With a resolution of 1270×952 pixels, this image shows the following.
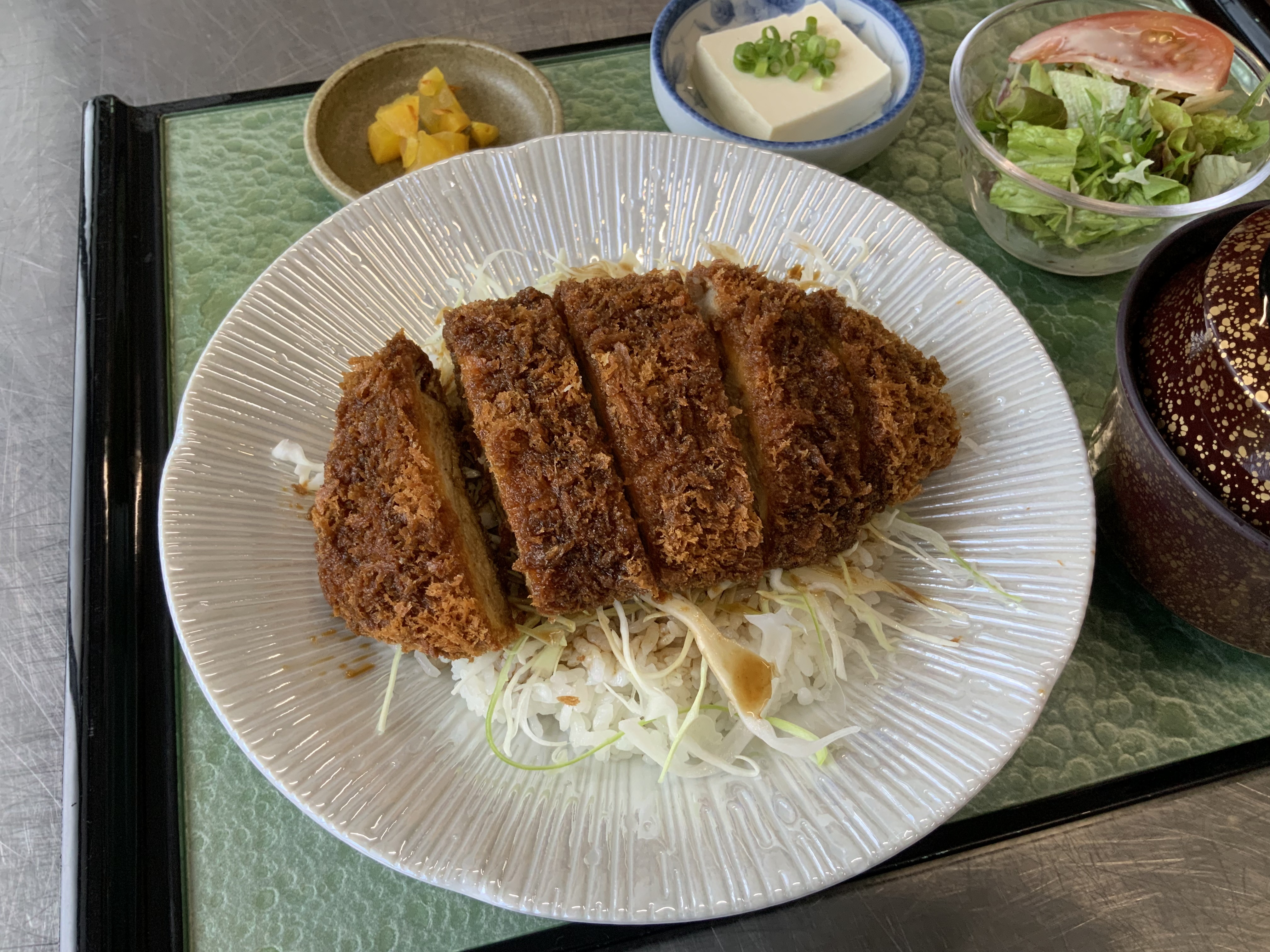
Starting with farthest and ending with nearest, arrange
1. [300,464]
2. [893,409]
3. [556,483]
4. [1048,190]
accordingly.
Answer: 1. [1048,190]
2. [300,464]
3. [893,409]
4. [556,483]

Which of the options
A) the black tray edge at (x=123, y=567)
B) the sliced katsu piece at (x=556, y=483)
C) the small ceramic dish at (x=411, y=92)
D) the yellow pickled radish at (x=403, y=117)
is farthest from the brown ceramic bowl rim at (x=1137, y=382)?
the black tray edge at (x=123, y=567)

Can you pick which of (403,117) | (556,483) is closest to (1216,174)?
(556,483)

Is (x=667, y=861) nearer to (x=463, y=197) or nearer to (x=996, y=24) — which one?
(x=463, y=197)

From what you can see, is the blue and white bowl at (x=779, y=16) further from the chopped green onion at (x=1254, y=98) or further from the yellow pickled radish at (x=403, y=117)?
the chopped green onion at (x=1254, y=98)

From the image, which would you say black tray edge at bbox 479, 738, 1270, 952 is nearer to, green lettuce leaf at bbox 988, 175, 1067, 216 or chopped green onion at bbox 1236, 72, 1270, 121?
green lettuce leaf at bbox 988, 175, 1067, 216

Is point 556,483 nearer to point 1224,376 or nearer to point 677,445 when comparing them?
point 677,445

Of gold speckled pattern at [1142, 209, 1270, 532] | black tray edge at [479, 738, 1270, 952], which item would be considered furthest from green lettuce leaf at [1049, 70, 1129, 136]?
black tray edge at [479, 738, 1270, 952]
